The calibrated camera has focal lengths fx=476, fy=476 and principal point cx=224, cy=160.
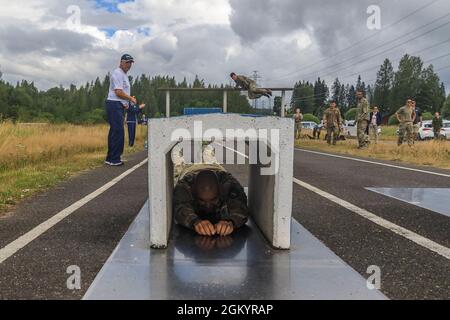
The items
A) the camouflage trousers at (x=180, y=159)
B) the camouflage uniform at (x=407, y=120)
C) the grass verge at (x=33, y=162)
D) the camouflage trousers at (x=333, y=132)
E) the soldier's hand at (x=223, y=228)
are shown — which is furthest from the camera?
the camouflage trousers at (x=333, y=132)

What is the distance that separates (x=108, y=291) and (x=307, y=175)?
23.8 ft

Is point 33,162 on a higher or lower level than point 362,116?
lower

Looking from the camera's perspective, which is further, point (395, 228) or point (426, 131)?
point (426, 131)

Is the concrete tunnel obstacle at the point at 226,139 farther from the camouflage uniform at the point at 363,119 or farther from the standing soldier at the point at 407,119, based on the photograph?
the standing soldier at the point at 407,119

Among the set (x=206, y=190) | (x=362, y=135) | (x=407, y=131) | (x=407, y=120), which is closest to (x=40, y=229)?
(x=206, y=190)

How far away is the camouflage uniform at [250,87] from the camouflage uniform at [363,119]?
14.6 m

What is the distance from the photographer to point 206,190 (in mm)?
4594

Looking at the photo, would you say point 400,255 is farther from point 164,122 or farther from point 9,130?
point 9,130

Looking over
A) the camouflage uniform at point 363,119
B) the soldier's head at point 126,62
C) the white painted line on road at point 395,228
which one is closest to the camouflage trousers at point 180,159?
the white painted line on road at point 395,228

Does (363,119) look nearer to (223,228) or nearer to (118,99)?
(118,99)

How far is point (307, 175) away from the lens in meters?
9.79

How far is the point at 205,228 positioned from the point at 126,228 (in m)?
1.03

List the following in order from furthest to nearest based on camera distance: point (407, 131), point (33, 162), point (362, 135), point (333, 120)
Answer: point (333, 120), point (362, 135), point (407, 131), point (33, 162)

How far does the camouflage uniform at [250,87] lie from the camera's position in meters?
4.80
